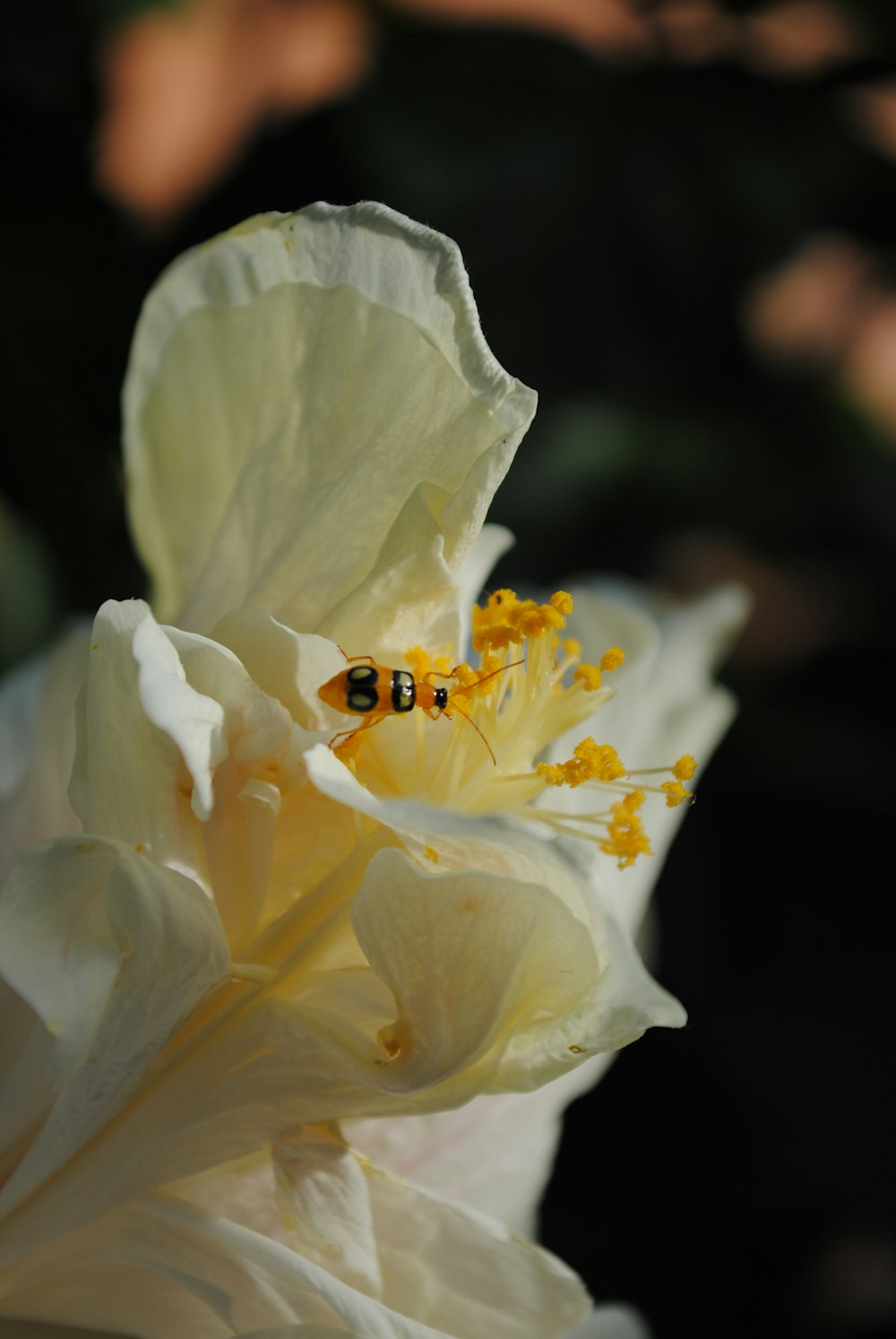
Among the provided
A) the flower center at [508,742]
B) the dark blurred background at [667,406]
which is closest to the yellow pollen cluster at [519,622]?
the flower center at [508,742]

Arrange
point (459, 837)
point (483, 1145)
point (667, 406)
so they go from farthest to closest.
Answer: point (667, 406)
point (483, 1145)
point (459, 837)

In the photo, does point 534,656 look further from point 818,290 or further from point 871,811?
point 818,290

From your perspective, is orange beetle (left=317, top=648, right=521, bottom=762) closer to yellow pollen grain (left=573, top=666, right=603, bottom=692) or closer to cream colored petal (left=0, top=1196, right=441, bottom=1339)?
yellow pollen grain (left=573, top=666, right=603, bottom=692)

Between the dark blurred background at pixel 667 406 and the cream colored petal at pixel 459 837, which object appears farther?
the dark blurred background at pixel 667 406

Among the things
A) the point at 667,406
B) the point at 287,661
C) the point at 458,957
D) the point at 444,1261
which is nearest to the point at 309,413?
the point at 287,661

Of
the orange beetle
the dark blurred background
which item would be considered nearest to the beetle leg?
the orange beetle

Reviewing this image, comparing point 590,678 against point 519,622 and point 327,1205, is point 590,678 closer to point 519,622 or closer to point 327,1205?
point 519,622

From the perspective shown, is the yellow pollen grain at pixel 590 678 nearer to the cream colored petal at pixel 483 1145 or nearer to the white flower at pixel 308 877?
the white flower at pixel 308 877
